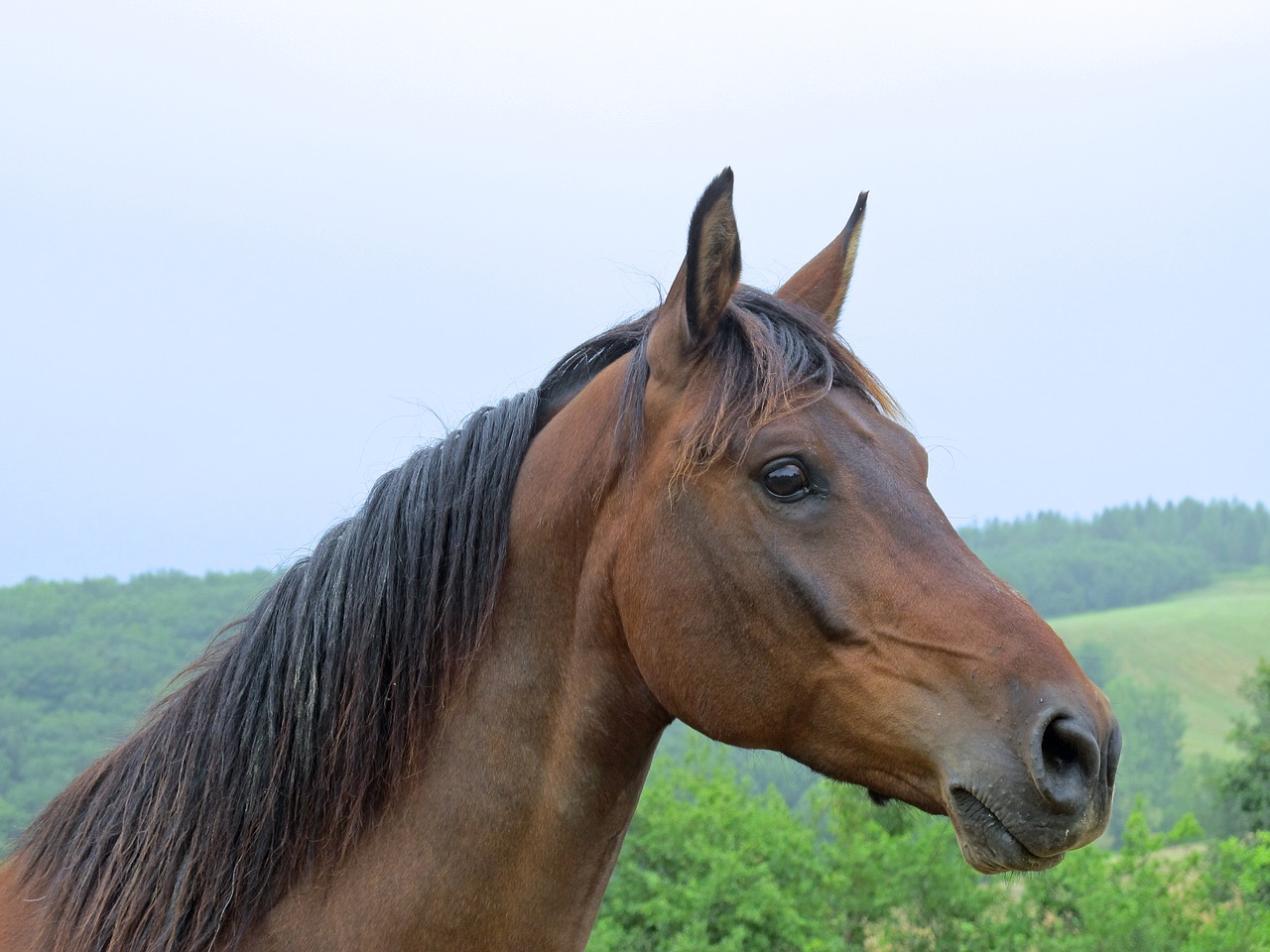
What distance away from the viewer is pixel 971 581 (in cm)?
196

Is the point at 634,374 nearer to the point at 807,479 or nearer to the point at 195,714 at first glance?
the point at 807,479

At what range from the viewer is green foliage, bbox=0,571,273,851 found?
12781mm

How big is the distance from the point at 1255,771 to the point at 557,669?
1190 cm

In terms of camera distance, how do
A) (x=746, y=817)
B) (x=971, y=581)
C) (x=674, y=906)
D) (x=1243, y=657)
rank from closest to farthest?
(x=971, y=581), (x=674, y=906), (x=746, y=817), (x=1243, y=657)

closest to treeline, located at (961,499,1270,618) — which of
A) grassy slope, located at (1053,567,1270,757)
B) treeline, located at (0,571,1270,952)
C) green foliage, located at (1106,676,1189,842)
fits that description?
grassy slope, located at (1053,567,1270,757)

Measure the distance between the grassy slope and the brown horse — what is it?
52.8 m

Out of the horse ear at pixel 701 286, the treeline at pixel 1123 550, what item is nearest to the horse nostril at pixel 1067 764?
the horse ear at pixel 701 286

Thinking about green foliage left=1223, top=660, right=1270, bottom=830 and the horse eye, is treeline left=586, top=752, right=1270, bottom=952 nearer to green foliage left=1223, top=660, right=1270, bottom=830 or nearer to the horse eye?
green foliage left=1223, top=660, right=1270, bottom=830

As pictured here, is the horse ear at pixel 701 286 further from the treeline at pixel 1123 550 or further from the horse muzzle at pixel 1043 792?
the treeline at pixel 1123 550

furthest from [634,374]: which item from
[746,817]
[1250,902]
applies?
[1250,902]

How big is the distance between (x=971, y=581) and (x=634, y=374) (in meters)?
0.85

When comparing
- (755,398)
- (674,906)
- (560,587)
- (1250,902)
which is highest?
(755,398)

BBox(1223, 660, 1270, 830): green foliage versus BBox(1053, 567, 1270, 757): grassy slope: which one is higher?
BBox(1223, 660, 1270, 830): green foliage

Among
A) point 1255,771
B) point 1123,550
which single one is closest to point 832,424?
point 1255,771
